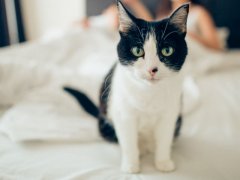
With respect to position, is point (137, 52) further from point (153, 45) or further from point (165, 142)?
point (165, 142)

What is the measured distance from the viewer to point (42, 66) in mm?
1233

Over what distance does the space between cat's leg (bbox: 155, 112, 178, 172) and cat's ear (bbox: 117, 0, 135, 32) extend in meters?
0.26

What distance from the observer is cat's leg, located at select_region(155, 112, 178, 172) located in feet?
2.45

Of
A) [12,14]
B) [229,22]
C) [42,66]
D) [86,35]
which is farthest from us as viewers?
[12,14]

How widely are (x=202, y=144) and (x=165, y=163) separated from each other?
19 centimetres

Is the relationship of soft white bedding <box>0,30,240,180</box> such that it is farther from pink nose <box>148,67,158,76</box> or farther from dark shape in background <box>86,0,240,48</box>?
dark shape in background <box>86,0,240,48</box>

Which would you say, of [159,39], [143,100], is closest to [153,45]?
[159,39]

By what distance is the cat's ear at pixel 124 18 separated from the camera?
65cm

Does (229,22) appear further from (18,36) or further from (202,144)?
(18,36)

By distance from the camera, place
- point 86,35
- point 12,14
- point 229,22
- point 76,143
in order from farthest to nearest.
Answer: point 12,14 → point 229,22 → point 86,35 → point 76,143

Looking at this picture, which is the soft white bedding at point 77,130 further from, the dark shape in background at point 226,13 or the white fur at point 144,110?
the dark shape in background at point 226,13

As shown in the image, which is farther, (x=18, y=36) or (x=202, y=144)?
(x=18, y=36)

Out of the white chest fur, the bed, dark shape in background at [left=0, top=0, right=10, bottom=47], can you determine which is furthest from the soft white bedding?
dark shape in background at [left=0, top=0, right=10, bottom=47]

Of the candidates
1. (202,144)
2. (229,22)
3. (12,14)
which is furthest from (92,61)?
(12,14)
